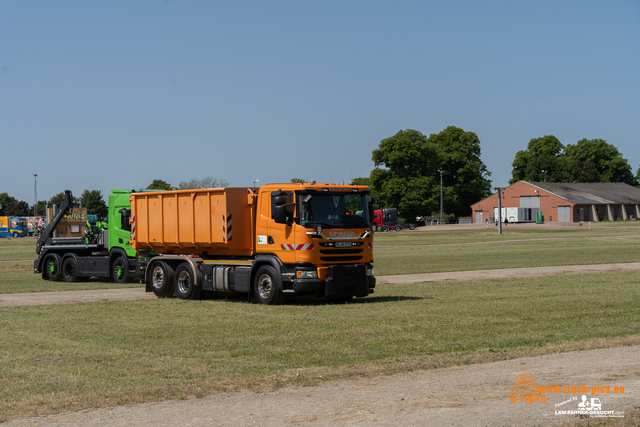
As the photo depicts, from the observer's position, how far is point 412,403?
7.73m

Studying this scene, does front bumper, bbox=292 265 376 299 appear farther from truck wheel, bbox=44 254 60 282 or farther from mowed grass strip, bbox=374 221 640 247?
mowed grass strip, bbox=374 221 640 247

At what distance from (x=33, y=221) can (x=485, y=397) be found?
109657mm

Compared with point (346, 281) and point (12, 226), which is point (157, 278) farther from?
point (12, 226)

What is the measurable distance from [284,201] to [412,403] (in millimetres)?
10334

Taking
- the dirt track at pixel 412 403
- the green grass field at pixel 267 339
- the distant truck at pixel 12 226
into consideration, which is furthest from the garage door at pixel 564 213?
the dirt track at pixel 412 403

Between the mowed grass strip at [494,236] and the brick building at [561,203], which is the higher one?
the brick building at [561,203]

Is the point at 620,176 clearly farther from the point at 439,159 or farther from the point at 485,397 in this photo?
the point at 485,397

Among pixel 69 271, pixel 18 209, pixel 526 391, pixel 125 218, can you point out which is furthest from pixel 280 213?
pixel 18 209

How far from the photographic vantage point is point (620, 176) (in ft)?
481

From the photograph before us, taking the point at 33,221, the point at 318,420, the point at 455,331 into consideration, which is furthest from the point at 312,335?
the point at 33,221

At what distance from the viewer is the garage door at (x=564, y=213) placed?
108562 millimetres

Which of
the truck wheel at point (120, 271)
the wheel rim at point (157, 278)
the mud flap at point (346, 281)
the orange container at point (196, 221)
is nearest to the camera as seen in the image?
the mud flap at point (346, 281)

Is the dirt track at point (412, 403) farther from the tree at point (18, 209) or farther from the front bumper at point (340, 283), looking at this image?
the tree at point (18, 209)

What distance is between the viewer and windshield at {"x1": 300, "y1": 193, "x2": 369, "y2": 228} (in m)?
17.9
